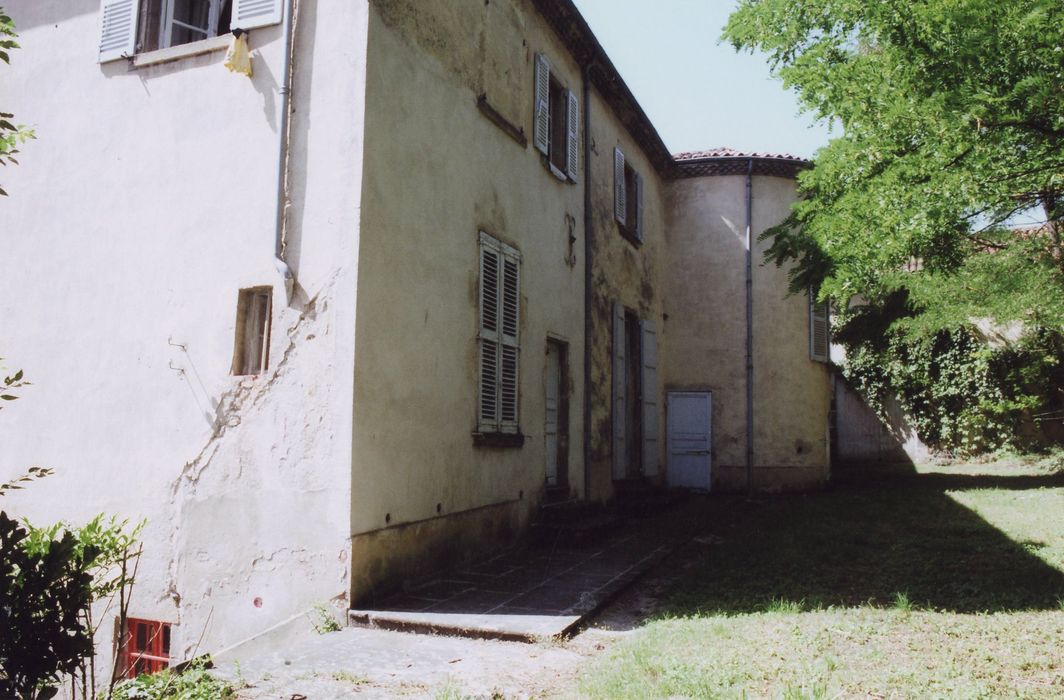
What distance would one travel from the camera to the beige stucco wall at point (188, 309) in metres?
5.71

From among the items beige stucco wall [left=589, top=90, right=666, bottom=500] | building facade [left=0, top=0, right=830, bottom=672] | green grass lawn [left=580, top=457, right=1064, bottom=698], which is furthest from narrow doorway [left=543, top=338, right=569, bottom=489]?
green grass lawn [left=580, top=457, right=1064, bottom=698]

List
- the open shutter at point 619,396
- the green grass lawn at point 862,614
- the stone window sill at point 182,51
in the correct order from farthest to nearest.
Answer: the open shutter at point 619,396
the stone window sill at point 182,51
the green grass lawn at point 862,614

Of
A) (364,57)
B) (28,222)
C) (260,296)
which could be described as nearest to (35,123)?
(28,222)

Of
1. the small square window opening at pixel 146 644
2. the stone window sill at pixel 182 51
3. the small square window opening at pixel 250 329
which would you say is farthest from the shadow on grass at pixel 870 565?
the stone window sill at pixel 182 51

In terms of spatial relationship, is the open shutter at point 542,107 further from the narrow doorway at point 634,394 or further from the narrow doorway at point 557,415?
the narrow doorway at point 634,394

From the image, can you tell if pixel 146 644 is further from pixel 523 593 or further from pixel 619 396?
pixel 619 396

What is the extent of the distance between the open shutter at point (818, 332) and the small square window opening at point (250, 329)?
11052mm

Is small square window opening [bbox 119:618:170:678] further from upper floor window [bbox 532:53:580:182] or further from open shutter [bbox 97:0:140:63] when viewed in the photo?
upper floor window [bbox 532:53:580:182]

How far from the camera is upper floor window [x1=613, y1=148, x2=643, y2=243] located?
39.3 ft

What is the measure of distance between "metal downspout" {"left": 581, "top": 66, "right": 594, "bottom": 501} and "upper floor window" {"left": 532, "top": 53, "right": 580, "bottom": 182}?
316 mm

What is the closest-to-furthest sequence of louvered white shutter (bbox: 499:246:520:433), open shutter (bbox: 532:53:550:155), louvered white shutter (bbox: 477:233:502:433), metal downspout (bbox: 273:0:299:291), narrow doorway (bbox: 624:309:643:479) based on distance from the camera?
metal downspout (bbox: 273:0:299:291), louvered white shutter (bbox: 477:233:502:433), louvered white shutter (bbox: 499:246:520:433), open shutter (bbox: 532:53:550:155), narrow doorway (bbox: 624:309:643:479)

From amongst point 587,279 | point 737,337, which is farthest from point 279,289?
point 737,337

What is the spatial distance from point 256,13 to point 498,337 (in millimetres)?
3507

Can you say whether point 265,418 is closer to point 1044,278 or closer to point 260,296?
point 260,296
